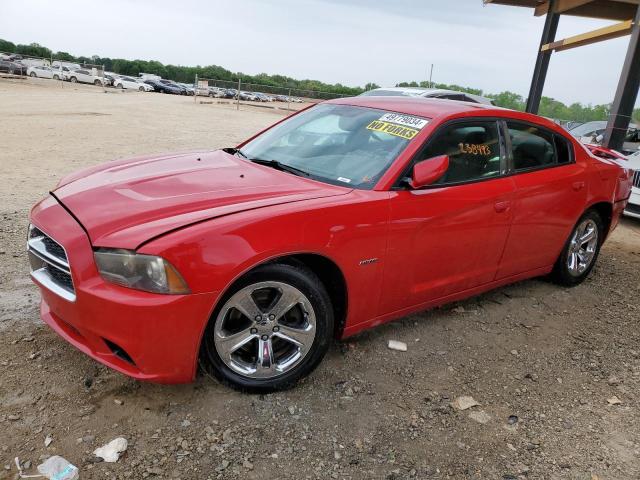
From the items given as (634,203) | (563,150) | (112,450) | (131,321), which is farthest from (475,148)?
(634,203)

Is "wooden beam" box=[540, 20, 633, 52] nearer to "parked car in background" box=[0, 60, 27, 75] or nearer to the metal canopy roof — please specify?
the metal canopy roof

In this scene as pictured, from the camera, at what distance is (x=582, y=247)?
4727mm

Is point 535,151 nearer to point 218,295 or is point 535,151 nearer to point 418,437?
point 418,437

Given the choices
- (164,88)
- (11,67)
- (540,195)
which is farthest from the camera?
(164,88)

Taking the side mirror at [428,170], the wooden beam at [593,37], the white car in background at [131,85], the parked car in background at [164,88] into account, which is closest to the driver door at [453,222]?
the side mirror at [428,170]

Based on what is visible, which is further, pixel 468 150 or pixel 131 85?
pixel 131 85

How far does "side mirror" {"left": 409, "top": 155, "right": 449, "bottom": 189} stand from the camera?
301 cm

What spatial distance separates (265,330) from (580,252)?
3335 millimetres

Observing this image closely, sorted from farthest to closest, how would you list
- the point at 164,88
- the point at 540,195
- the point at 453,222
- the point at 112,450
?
the point at 164,88
the point at 540,195
the point at 453,222
the point at 112,450

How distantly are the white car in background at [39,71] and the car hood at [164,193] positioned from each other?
1815 inches

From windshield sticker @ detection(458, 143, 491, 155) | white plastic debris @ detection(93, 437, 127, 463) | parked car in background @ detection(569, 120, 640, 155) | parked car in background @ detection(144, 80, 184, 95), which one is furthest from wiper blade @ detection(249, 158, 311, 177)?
parked car in background @ detection(144, 80, 184, 95)

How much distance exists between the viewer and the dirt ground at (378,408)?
236cm

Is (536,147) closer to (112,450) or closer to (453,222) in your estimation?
(453,222)

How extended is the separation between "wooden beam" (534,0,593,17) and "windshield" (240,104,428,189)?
10994mm
